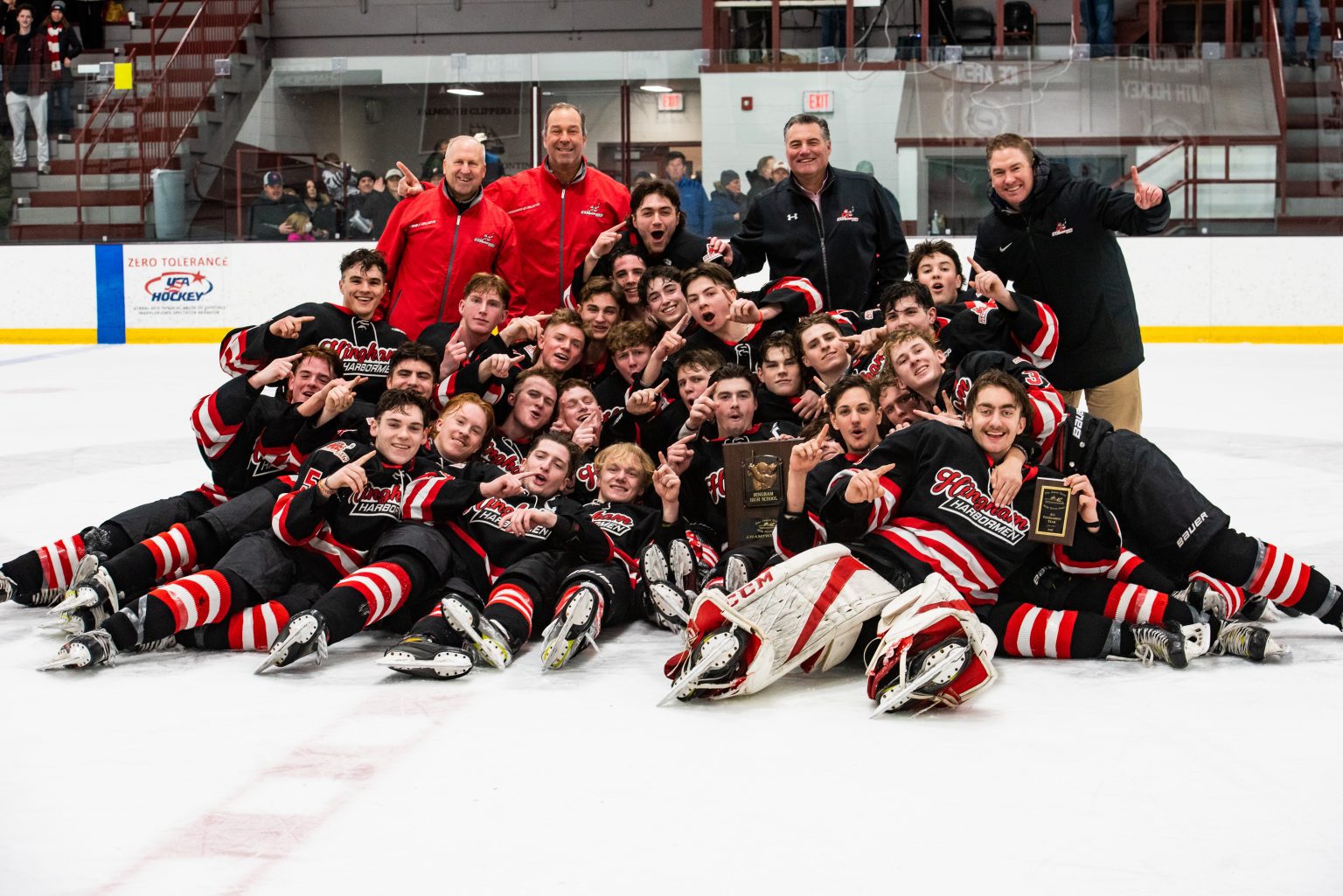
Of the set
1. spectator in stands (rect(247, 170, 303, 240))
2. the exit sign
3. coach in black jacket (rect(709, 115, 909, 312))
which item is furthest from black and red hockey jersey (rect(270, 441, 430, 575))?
spectator in stands (rect(247, 170, 303, 240))

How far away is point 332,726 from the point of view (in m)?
2.99

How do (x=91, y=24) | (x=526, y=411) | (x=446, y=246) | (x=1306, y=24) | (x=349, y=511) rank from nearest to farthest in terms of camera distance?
(x=349, y=511) → (x=526, y=411) → (x=446, y=246) → (x=1306, y=24) → (x=91, y=24)

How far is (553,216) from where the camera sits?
555 centimetres

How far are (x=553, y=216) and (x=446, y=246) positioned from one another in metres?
0.46

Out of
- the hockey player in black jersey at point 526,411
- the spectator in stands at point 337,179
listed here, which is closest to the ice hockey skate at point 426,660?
the hockey player in black jersey at point 526,411

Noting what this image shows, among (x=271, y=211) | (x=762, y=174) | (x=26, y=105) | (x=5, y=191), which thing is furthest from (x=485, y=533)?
(x=26, y=105)

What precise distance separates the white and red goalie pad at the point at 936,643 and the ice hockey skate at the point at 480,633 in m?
0.91

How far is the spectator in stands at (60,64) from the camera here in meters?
13.2

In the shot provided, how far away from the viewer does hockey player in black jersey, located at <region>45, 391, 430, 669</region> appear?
349cm

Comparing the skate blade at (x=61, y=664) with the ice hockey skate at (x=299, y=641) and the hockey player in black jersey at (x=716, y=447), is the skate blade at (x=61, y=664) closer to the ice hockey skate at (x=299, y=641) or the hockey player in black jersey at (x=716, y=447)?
the ice hockey skate at (x=299, y=641)

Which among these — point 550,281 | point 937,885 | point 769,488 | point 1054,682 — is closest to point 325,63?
point 550,281

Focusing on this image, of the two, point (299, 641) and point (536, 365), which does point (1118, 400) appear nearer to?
point (536, 365)

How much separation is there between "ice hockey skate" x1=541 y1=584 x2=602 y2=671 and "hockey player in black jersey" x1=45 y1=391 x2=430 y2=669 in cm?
61

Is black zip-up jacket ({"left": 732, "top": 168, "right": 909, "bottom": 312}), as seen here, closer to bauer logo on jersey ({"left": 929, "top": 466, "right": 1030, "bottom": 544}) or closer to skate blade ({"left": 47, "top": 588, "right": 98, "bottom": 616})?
bauer logo on jersey ({"left": 929, "top": 466, "right": 1030, "bottom": 544})
